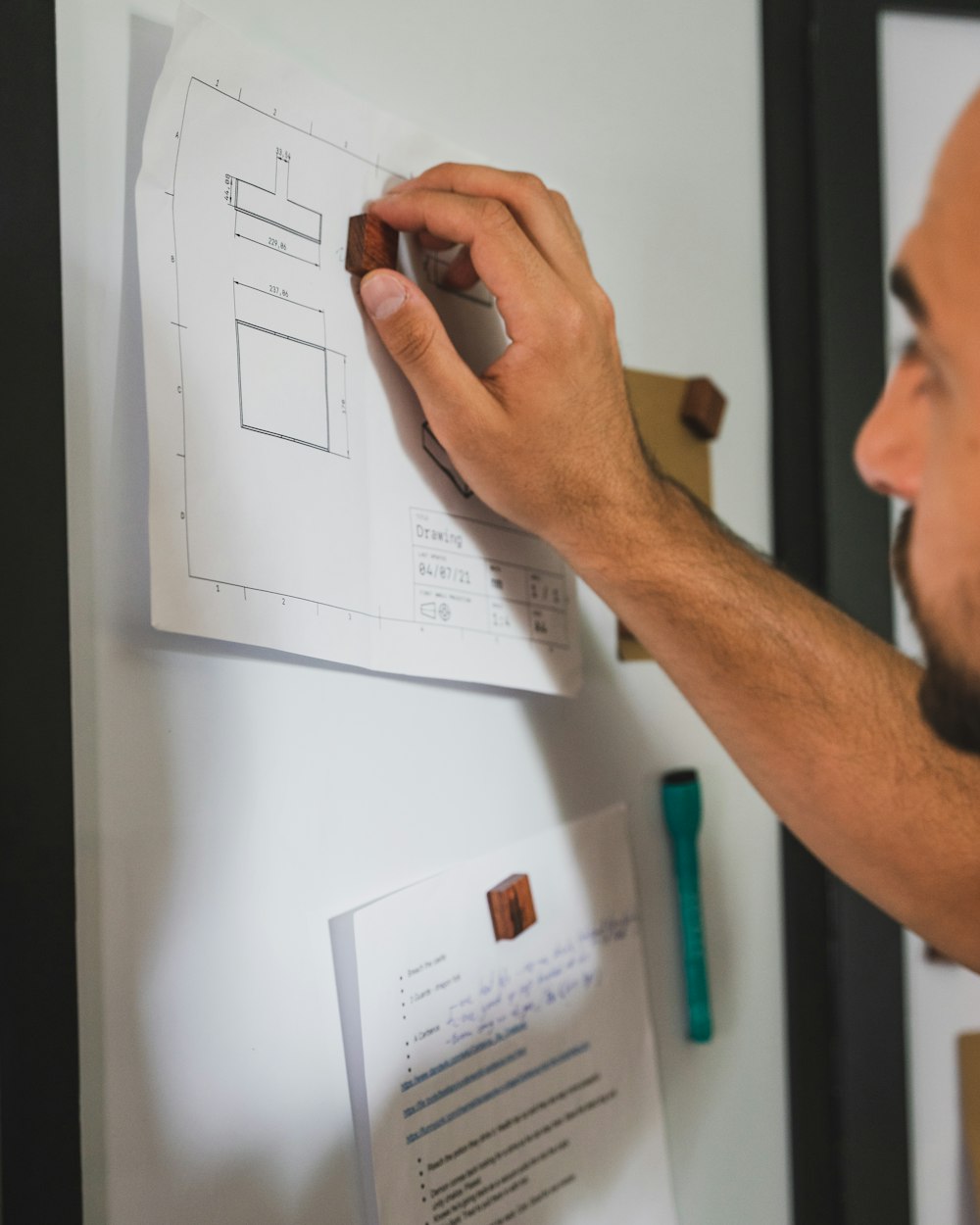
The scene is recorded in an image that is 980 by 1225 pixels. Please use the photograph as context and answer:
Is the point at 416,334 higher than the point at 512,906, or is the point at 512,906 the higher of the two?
the point at 416,334

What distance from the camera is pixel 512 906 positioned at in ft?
1.88

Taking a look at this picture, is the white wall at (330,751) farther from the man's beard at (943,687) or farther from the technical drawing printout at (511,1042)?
the man's beard at (943,687)

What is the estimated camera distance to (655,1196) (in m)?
0.64

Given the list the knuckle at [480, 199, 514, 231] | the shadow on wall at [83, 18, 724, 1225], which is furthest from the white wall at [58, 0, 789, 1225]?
the knuckle at [480, 199, 514, 231]

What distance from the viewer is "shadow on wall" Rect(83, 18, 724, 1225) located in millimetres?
425

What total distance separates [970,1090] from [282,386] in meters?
0.73

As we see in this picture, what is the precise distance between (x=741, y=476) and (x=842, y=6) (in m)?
0.36

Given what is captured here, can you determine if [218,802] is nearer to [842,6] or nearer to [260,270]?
[260,270]

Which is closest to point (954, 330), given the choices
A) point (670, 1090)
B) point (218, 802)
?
point (218, 802)

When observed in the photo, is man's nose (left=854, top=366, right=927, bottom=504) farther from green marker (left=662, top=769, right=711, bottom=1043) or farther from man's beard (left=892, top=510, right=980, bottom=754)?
green marker (left=662, top=769, right=711, bottom=1043)

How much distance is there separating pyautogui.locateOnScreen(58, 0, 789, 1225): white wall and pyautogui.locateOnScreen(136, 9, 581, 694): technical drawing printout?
0.02m

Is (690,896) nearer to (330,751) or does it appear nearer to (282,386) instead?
(330,751)

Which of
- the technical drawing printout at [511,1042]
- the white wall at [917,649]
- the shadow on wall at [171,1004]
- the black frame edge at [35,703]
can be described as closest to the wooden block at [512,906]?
the technical drawing printout at [511,1042]

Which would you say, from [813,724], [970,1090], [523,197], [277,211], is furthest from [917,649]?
[277,211]
